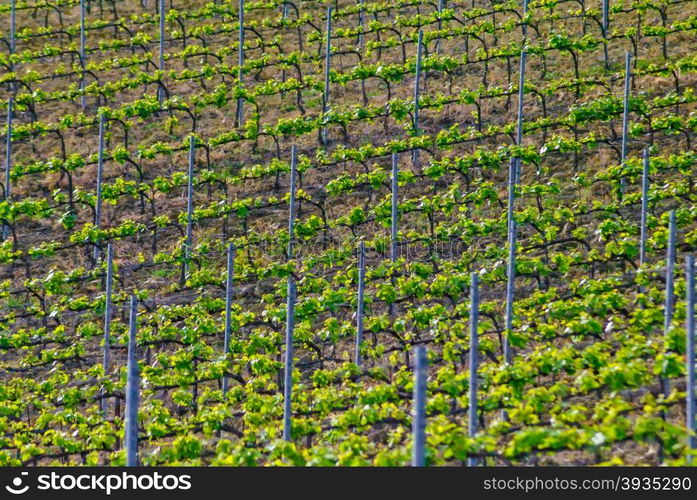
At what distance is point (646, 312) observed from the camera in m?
13.7

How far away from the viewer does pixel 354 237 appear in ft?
59.6

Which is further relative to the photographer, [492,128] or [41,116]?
[41,116]

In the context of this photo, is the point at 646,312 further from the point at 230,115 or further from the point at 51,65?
the point at 51,65

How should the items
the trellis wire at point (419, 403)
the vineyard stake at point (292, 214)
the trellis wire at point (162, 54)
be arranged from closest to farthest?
the trellis wire at point (419, 403), the vineyard stake at point (292, 214), the trellis wire at point (162, 54)

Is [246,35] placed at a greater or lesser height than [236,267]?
greater

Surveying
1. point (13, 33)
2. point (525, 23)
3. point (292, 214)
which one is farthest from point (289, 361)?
point (13, 33)

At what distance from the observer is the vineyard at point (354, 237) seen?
12.7 meters

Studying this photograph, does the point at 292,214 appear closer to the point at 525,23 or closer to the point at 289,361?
the point at 289,361

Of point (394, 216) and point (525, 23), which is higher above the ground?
point (525, 23)

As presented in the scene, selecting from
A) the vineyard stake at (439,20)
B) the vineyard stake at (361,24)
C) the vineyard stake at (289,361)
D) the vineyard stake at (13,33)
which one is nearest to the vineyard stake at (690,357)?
the vineyard stake at (289,361)

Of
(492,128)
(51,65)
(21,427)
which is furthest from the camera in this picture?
(51,65)

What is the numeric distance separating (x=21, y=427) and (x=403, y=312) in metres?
5.19

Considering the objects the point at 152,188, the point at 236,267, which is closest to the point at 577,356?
the point at 236,267

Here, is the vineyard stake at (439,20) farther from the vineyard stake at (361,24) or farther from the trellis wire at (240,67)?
the trellis wire at (240,67)
